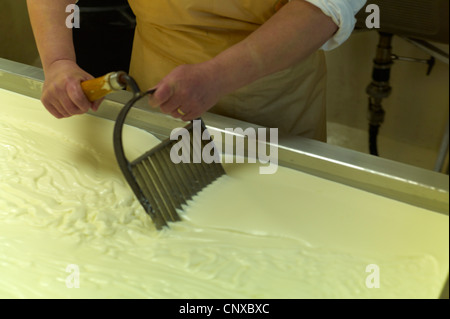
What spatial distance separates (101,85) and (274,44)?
1.38ft

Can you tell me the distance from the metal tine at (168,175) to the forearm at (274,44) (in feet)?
0.71

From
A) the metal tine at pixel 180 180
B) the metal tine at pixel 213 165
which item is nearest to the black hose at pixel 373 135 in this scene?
the metal tine at pixel 213 165

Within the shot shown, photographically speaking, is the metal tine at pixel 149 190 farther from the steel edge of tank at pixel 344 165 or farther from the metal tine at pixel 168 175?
the steel edge of tank at pixel 344 165

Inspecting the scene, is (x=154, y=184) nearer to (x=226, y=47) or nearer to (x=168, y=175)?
(x=168, y=175)

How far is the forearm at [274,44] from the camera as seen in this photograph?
4.18 ft

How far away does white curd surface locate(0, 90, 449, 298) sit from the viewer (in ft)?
3.60

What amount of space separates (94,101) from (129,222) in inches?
12.6

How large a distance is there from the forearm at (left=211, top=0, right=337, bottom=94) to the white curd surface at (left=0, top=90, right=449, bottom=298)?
25cm

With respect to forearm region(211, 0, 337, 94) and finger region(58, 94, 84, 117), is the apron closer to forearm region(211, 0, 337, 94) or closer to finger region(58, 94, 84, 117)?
forearm region(211, 0, 337, 94)

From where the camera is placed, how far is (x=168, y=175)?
1294 mm

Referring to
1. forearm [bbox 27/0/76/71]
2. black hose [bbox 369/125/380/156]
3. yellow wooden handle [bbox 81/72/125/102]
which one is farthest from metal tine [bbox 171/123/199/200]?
black hose [bbox 369/125/380/156]
